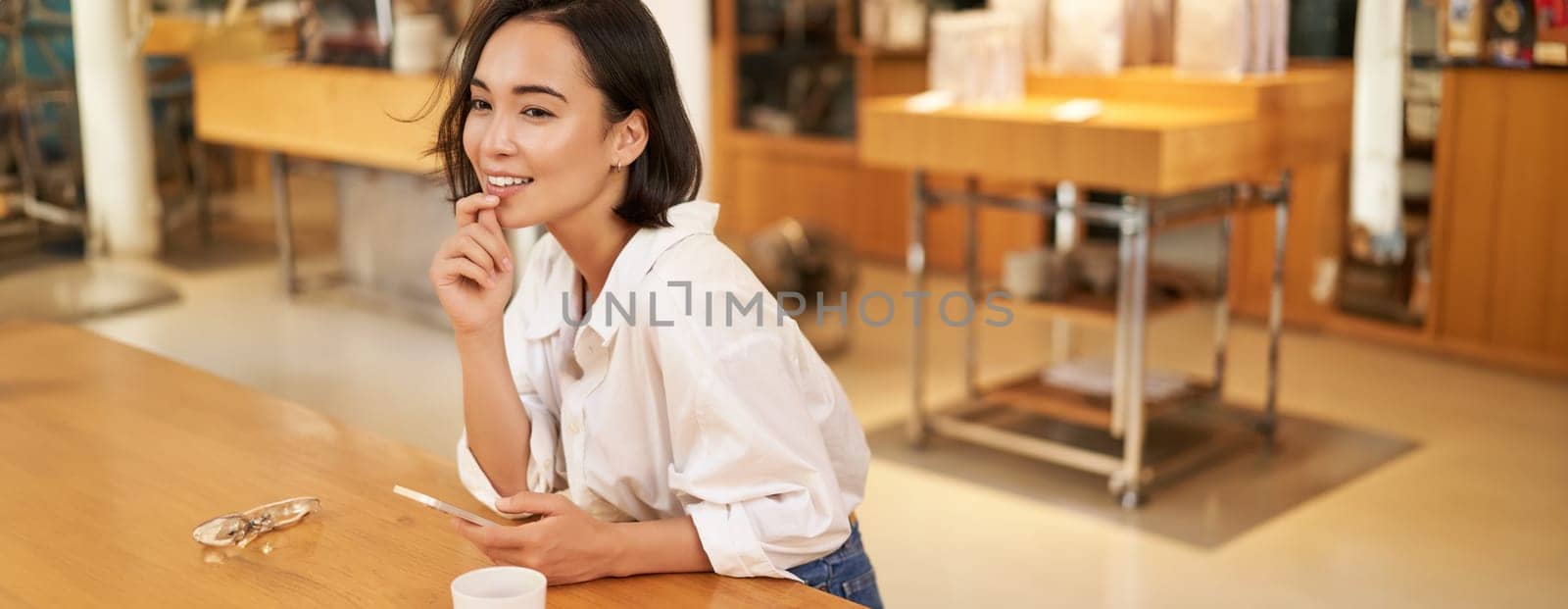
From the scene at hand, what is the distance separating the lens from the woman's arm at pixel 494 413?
1.45 metres

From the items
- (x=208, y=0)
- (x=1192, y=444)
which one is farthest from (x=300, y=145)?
(x=1192, y=444)

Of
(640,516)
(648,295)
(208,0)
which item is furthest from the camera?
(208,0)

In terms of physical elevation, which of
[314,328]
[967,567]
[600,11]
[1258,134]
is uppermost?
[600,11]

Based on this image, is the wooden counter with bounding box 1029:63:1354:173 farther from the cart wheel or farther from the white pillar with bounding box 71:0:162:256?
the white pillar with bounding box 71:0:162:256

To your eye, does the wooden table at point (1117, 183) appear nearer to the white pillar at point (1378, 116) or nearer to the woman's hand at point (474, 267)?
the white pillar at point (1378, 116)

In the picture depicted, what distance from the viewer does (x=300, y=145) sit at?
2.57 m

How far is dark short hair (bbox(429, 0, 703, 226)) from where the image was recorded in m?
1.38

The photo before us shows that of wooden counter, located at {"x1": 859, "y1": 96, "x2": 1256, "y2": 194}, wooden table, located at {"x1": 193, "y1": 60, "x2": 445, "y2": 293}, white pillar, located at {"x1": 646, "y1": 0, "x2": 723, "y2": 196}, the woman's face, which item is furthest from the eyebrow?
wooden counter, located at {"x1": 859, "y1": 96, "x2": 1256, "y2": 194}

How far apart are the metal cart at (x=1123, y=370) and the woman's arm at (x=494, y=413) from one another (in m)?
1.96

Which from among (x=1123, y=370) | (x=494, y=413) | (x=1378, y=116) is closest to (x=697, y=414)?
(x=494, y=413)

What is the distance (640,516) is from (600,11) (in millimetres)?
469

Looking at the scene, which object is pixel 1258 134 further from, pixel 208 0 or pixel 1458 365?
pixel 208 0

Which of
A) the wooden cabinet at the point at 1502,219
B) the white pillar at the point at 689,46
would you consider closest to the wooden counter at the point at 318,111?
the white pillar at the point at 689,46

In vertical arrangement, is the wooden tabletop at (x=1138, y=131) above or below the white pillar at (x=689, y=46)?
below
